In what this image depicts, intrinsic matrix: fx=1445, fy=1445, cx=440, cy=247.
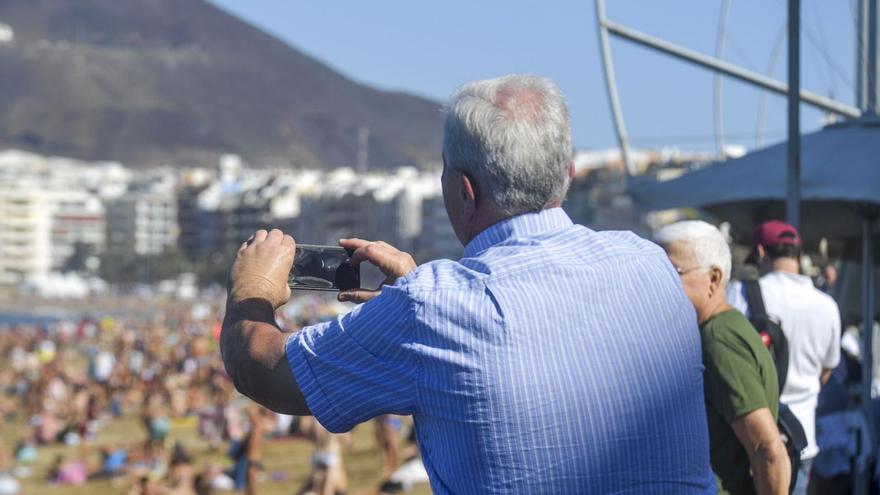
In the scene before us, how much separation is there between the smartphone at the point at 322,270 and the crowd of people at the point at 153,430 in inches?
100

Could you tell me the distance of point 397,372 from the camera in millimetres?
1803

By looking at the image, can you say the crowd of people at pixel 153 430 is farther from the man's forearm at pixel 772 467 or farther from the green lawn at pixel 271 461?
the man's forearm at pixel 772 467

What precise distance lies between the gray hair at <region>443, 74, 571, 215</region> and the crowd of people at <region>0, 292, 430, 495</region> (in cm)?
281

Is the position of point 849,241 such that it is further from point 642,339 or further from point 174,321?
point 174,321

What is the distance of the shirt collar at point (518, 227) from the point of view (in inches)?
74.2

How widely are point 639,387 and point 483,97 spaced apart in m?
0.42

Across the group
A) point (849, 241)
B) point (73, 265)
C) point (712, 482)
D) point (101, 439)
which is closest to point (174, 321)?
point (101, 439)

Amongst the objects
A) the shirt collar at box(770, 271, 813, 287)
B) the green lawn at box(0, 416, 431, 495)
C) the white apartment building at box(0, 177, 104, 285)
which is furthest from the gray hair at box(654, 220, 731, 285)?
the white apartment building at box(0, 177, 104, 285)

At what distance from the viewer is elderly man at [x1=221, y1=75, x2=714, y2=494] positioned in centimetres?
177

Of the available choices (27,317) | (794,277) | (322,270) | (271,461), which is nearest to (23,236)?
(27,317)

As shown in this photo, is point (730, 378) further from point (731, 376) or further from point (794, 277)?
point (794, 277)

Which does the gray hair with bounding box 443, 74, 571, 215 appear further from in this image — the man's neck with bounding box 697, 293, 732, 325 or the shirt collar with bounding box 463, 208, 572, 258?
the man's neck with bounding box 697, 293, 732, 325

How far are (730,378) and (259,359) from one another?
1.44 metres

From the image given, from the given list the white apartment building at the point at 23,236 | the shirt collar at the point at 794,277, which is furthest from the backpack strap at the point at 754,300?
the white apartment building at the point at 23,236
